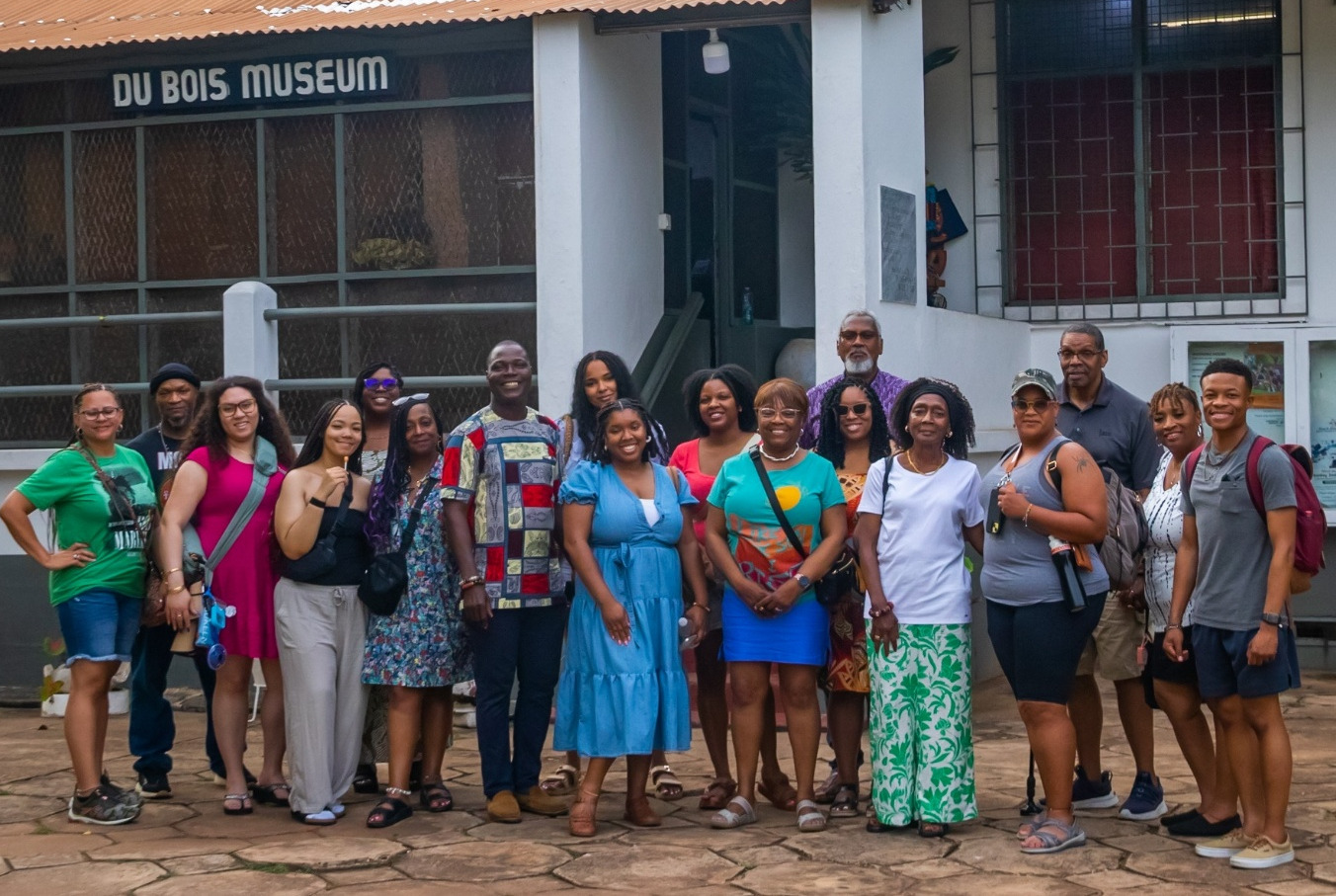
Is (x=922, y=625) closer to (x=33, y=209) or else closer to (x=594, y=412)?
(x=594, y=412)

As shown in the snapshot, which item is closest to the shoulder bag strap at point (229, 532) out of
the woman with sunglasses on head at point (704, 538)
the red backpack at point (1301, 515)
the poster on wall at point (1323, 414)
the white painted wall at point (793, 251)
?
the woman with sunglasses on head at point (704, 538)

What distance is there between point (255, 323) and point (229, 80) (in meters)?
1.49

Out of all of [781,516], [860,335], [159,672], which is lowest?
[159,672]

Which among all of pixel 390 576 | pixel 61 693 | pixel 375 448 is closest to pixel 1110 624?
pixel 390 576

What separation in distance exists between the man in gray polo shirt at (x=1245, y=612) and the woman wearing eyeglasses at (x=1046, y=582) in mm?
366

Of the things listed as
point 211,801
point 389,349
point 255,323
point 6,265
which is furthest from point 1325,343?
point 6,265

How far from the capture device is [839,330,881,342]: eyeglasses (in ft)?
23.0

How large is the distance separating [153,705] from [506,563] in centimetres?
186

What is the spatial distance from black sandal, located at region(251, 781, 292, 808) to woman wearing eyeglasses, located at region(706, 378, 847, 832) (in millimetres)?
1757

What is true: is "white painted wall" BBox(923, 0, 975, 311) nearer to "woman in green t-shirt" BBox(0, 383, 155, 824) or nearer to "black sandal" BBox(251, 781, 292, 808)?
"black sandal" BBox(251, 781, 292, 808)

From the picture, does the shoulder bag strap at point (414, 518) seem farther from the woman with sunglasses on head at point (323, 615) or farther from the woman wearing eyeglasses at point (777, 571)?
the woman wearing eyeglasses at point (777, 571)

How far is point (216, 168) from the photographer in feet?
33.2

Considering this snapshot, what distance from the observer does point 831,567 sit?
20.2 ft

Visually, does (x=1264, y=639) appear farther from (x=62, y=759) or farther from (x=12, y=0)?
(x=12, y=0)
